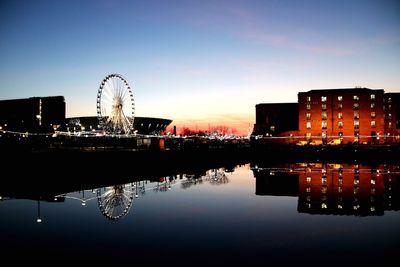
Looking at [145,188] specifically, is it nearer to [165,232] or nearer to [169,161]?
[165,232]

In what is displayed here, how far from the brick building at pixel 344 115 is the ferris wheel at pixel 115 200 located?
85.5 meters

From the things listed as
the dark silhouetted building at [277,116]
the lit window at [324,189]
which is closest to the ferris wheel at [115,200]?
the lit window at [324,189]

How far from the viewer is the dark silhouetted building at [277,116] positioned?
11981 centimetres

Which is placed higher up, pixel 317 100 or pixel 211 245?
pixel 317 100

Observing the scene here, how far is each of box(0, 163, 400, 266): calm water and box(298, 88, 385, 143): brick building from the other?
272 feet

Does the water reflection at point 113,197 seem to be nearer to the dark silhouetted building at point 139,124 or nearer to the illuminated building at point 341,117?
the illuminated building at point 341,117

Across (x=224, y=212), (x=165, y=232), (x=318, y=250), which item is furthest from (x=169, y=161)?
(x=318, y=250)

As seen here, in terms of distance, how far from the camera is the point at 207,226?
1428cm

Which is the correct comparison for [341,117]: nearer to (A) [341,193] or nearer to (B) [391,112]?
(B) [391,112]

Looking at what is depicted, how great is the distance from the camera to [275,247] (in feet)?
37.1

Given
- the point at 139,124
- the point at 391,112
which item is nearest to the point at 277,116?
the point at 391,112

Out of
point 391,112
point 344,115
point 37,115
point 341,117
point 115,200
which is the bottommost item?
point 115,200

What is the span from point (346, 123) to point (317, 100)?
32.8 feet

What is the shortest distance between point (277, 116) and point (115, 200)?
105211mm
